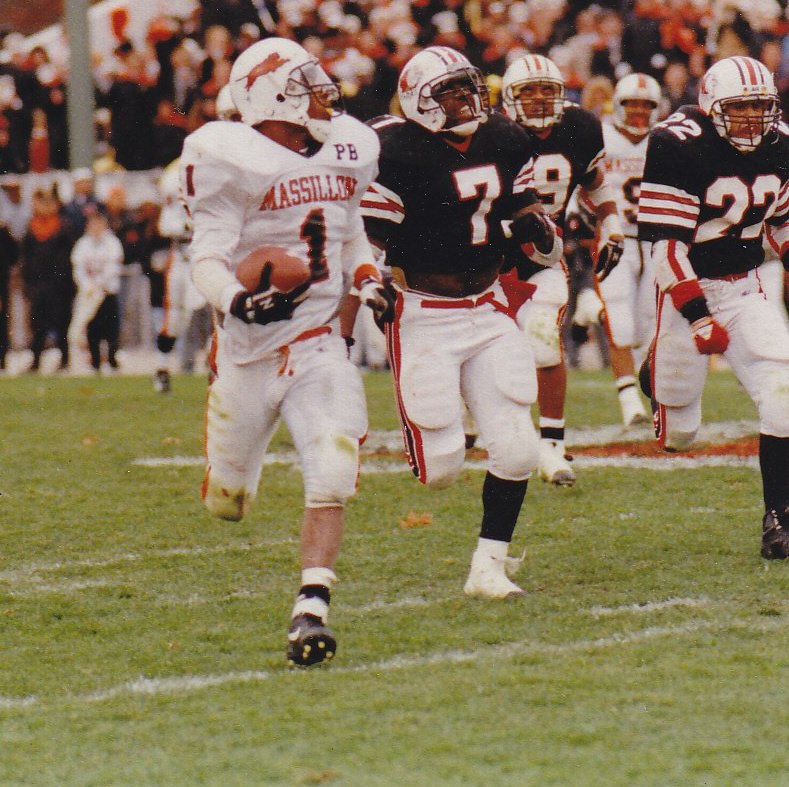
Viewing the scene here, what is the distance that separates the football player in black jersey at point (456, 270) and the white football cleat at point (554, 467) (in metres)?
1.61

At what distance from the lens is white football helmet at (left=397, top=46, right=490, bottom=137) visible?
4.83 meters

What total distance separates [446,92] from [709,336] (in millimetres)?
1133

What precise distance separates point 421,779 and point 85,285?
1033 centimetres

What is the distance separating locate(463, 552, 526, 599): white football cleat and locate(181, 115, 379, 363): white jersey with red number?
35.6 inches

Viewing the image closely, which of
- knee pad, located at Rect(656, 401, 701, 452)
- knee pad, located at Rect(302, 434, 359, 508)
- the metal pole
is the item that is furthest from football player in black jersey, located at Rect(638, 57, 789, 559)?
the metal pole

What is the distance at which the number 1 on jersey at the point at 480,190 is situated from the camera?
4.93 metres

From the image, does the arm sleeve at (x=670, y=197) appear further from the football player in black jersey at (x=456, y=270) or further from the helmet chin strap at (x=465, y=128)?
the helmet chin strap at (x=465, y=128)

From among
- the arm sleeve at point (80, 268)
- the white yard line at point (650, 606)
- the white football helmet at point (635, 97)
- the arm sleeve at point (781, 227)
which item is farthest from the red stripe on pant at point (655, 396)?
the arm sleeve at point (80, 268)

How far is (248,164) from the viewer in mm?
4090

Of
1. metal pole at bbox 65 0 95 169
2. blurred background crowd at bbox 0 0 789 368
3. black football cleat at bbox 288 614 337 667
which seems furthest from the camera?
metal pole at bbox 65 0 95 169

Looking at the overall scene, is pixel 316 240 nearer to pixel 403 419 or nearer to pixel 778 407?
pixel 403 419

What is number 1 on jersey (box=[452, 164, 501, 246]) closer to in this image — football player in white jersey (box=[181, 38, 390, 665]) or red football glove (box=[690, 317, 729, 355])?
football player in white jersey (box=[181, 38, 390, 665])

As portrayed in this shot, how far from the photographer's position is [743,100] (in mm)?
5152

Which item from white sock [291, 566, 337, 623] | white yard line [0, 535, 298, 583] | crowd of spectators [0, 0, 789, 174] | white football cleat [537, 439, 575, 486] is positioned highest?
crowd of spectators [0, 0, 789, 174]
